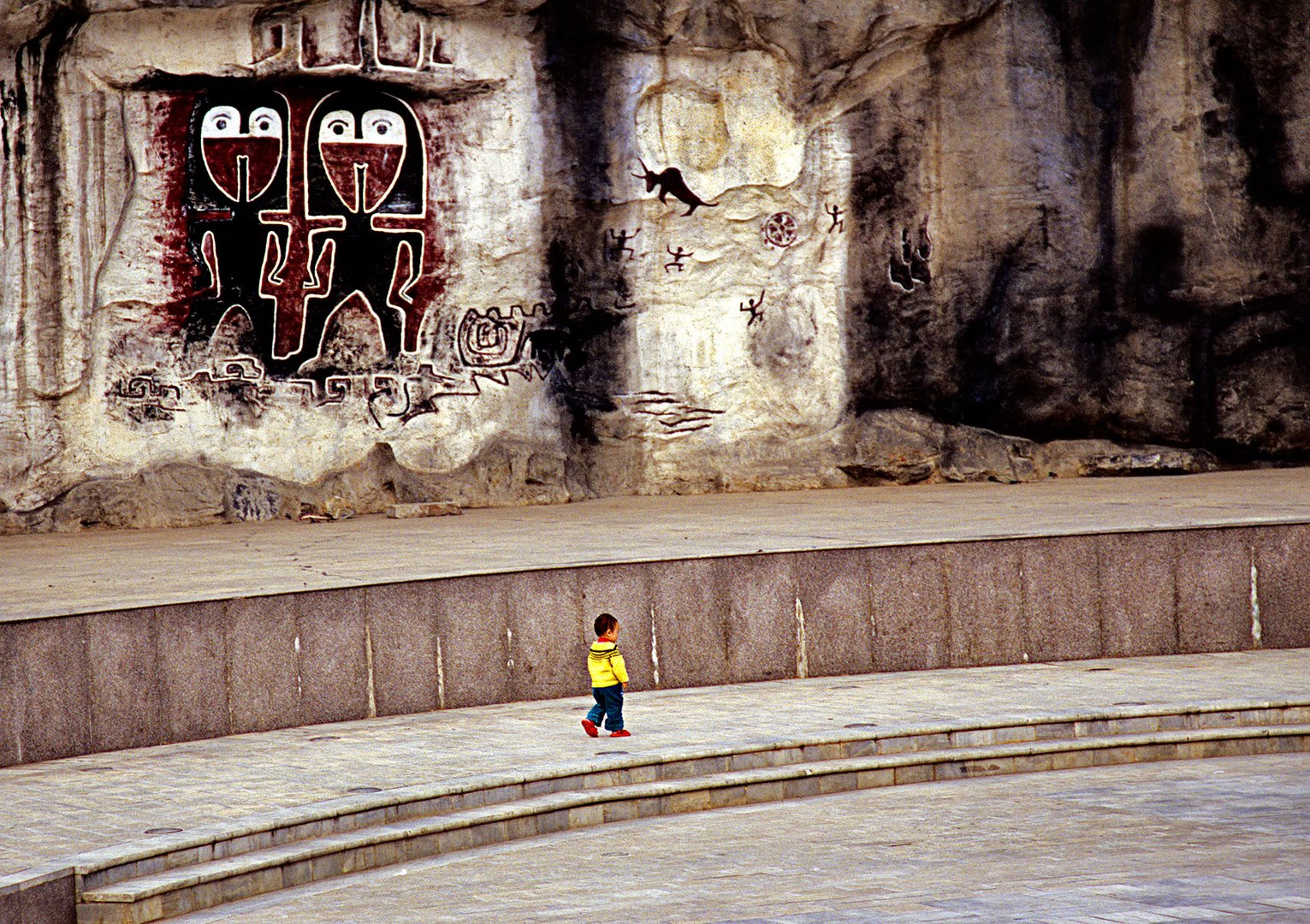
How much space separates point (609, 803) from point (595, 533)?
269 inches

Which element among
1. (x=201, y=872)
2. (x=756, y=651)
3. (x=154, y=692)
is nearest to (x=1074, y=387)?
(x=756, y=651)

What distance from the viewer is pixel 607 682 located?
31.0ft

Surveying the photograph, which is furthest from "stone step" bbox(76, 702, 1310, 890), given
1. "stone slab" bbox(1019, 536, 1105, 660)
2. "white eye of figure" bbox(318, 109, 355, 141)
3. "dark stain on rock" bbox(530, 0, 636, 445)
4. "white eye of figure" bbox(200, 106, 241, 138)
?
"white eye of figure" bbox(200, 106, 241, 138)

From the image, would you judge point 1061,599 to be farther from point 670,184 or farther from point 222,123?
point 222,123

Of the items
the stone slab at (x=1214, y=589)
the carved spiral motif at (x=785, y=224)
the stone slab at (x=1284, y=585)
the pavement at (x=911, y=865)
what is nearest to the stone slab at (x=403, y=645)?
the pavement at (x=911, y=865)

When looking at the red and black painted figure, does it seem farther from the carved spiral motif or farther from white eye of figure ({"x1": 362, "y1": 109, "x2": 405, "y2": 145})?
the carved spiral motif

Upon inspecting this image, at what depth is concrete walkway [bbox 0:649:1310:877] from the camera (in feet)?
25.9

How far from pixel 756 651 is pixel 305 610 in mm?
2926

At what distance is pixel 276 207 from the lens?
17391mm

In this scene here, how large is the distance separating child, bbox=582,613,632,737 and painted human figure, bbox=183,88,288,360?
345 inches

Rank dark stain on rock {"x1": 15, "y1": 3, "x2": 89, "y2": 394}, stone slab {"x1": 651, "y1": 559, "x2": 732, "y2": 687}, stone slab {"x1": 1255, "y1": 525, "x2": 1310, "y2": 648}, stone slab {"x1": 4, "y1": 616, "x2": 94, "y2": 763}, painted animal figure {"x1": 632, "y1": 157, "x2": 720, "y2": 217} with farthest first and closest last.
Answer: painted animal figure {"x1": 632, "y1": 157, "x2": 720, "y2": 217} → dark stain on rock {"x1": 15, "y1": 3, "x2": 89, "y2": 394} → stone slab {"x1": 1255, "y1": 525, "x2": 1310, "y2": 648} → stone slab {"x1": 651, "y1": 559, "x2": 732, "y2": 687} → stone slab {"x1": 4, "y1": 616, "x2": 94, "y2": 763}

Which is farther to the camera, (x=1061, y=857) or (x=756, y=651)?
(x=756, y=651)

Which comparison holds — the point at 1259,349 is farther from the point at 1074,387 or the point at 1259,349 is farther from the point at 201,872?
the point at 201,872

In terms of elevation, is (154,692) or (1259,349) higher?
(1259,349)
